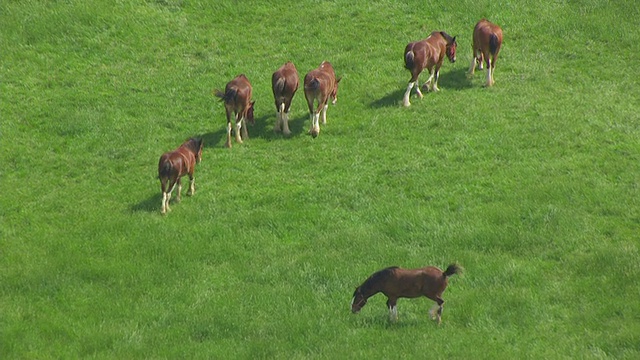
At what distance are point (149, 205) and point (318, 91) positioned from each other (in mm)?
6042

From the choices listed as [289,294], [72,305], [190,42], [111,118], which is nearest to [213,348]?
[289,294]

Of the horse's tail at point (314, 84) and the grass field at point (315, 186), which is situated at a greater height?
the horse's tail at point (314, 84)

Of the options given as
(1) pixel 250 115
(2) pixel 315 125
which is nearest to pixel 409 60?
(2) pixel 315 125

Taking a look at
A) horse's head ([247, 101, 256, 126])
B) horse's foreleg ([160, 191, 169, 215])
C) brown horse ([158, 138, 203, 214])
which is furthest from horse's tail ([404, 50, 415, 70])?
horse's foreleg ([160, 191, 169, 215])

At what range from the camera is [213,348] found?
53.7 ft

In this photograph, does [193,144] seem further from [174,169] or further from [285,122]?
[285,122]

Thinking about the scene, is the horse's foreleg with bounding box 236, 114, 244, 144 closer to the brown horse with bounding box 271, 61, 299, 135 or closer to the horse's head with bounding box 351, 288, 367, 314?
the brown horse with bounding box 271, 61, 299, 135

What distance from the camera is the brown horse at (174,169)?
2134cm

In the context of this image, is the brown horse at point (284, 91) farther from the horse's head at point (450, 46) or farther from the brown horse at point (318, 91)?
the horse's head at point (450, 46)

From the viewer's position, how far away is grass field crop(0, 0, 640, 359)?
16.9 metres

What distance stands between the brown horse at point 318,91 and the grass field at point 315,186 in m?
0.45

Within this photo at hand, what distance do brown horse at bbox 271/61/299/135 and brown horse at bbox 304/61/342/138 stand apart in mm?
394

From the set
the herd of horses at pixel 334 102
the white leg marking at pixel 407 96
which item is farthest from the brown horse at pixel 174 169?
the white leg marking at pixel 407 96

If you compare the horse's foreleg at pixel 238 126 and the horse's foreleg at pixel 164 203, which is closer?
the horse's foreleg at pixel 164 203
